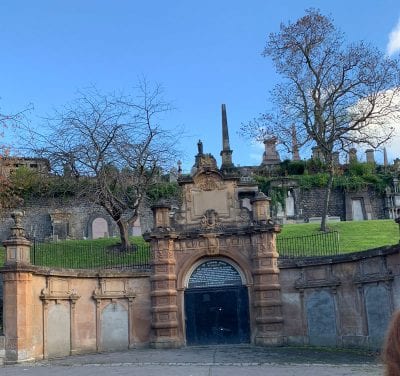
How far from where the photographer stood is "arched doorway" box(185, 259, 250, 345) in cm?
2053

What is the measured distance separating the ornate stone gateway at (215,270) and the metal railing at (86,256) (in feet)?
11.3

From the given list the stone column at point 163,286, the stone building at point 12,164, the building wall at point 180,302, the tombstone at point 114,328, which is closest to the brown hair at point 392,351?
the building wall at point 180,302

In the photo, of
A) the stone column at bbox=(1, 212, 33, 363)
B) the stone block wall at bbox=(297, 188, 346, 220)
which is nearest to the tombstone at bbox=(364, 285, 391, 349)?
the stone column at bbox=(1, 212, 33, 363)

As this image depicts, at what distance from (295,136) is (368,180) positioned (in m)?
18.7

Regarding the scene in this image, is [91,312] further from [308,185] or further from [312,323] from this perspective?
[308,185]

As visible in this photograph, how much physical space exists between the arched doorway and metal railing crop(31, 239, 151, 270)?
13.3 ft

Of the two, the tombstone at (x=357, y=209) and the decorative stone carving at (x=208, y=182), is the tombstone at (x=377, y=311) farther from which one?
the tombstone at (x=357, y=209)

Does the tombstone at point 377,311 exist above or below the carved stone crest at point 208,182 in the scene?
below

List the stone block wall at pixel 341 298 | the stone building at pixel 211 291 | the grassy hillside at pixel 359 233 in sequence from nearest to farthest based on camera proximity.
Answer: the stone block wall at pixel 341 298
the stone building at pixel 211 291
the grassy hillside at pixel 359 233

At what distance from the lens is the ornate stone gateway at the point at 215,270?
799 inches

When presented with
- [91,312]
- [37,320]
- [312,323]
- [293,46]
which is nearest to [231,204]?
[312,323]

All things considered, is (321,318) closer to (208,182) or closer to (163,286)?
(163,286)

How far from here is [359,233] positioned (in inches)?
1168

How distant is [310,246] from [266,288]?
5854 millimetres
